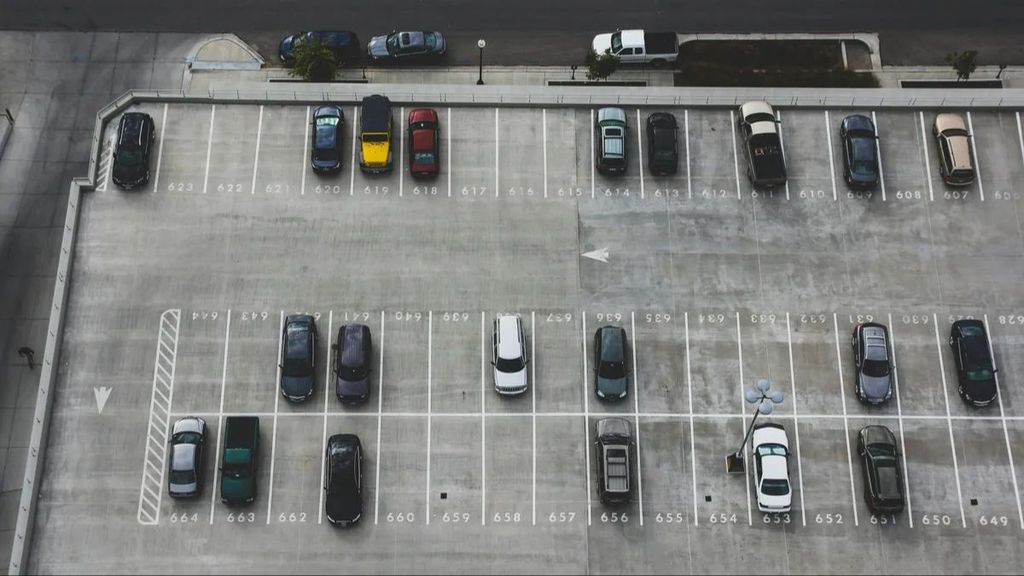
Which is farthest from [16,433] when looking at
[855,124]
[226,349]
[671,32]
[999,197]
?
[999,197]

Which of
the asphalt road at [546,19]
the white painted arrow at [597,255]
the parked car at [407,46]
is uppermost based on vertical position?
the asphalt road at [546,19]

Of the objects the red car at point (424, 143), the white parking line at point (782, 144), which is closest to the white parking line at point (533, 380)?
the red car at point (424, 143)

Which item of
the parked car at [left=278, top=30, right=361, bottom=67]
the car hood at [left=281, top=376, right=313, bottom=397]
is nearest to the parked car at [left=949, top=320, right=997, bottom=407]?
the car hood at [left=281, top=376, right=313, bottom=397]

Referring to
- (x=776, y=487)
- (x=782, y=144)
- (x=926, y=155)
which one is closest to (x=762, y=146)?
(x=782, y=144)

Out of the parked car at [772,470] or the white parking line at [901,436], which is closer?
the parked car at [772,470]

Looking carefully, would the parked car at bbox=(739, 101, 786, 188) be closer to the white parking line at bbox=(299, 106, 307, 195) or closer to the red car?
the red car

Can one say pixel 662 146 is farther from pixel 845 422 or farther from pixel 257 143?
pixel 257 143

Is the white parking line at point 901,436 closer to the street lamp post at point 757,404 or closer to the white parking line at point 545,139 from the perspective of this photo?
the street lamp post at point 757,404
